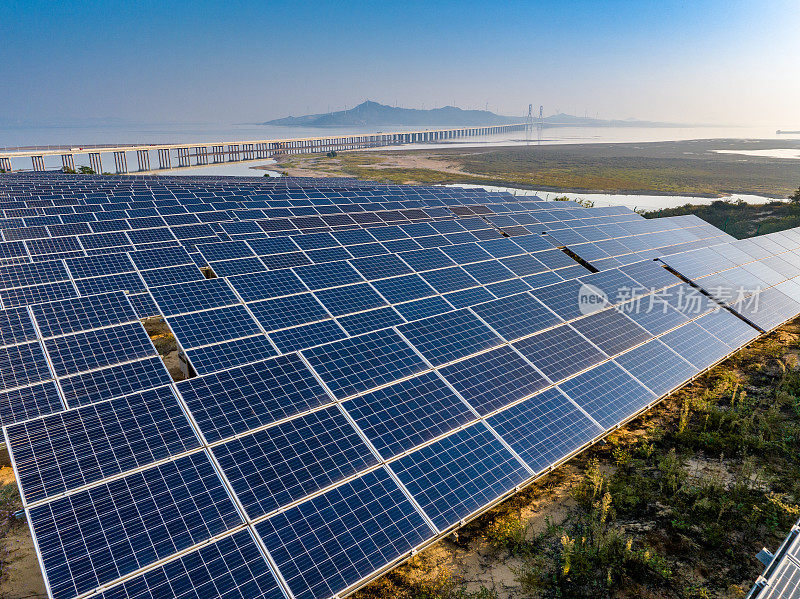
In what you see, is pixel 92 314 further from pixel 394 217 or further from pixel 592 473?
pixel 394 217

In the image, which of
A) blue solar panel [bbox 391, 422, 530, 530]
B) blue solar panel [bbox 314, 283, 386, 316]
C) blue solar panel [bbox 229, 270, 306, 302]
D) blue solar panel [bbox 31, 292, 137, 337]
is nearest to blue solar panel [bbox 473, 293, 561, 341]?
blue solar panel [bbox 314, 283, 386, 316]

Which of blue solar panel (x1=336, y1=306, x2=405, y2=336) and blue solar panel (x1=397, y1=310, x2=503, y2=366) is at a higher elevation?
blue solar panel (x1=336, y1=306, x2=405, y2=336)

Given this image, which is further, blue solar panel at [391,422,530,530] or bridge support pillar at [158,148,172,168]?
bridge support pillar at [158,148,172,168]

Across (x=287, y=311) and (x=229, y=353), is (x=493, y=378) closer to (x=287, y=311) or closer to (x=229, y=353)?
(x=287, y=311)

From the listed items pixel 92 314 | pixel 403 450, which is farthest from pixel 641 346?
pixel 92 314

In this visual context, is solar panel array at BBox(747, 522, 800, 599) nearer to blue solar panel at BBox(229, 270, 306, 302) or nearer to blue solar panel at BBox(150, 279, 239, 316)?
blue solar panel at BBox(229, 270, 306, 302)

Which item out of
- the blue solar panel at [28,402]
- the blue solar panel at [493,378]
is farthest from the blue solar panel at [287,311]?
the blue solar panel at [28,402]

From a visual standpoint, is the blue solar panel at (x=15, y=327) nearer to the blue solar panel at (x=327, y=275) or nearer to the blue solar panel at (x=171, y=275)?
the blue solar panel at (x=171, y=275)
